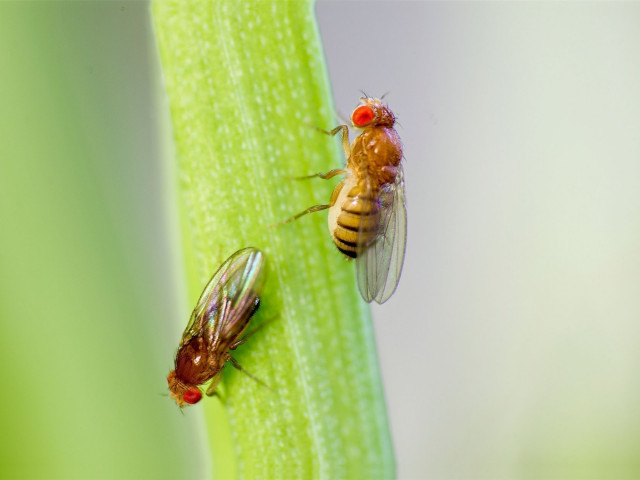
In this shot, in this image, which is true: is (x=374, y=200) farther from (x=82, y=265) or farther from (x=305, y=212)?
(x=82, y=265)

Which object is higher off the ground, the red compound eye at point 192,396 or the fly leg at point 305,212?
the fly leg at point 305,212

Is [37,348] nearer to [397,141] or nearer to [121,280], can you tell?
[121,280]

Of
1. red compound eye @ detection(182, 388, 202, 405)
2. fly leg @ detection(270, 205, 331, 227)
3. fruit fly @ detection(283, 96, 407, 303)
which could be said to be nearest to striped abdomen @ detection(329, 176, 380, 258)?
fruit fly @ detection(283, 96, 407, 303)

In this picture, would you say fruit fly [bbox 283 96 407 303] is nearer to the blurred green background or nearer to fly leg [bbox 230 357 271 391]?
fly leg [bbox 230 357 271 391]

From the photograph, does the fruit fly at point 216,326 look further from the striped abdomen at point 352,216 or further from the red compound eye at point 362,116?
the red compound eye at point 362,116

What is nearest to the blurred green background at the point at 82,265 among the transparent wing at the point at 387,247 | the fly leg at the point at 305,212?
the fly leg at the point at 305,212

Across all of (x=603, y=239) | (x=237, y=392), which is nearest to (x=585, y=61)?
(x=603, y=239)
